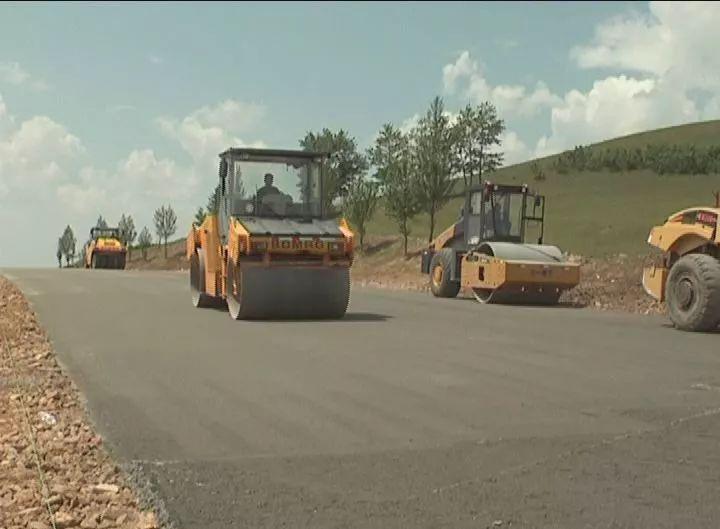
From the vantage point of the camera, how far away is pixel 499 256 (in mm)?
20984

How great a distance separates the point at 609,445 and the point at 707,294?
8653mm

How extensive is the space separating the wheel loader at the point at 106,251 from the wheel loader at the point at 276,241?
3597 cm

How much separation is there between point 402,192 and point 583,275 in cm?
1538

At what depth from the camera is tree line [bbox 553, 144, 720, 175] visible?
64812 millimetres

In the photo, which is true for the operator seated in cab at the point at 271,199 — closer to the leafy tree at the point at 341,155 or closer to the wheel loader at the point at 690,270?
the wheel loader at the point at 690,270

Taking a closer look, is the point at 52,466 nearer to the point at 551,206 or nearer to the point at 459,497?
the point at 459,497

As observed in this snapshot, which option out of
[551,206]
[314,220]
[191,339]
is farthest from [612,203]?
[191,339]

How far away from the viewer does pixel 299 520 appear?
4.59 metres

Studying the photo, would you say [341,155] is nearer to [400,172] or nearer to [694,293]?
[400,172]

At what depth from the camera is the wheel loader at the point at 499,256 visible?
67.9 ft

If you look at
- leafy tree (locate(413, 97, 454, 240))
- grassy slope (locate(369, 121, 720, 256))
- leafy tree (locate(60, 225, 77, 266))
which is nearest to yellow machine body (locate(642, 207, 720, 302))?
grassy slope (locate(369, 121, 720, 256))

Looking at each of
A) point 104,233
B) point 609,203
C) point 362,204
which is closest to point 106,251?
point 104,233

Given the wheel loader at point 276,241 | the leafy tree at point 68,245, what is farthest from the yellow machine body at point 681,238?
the leafy tree at point 68,245

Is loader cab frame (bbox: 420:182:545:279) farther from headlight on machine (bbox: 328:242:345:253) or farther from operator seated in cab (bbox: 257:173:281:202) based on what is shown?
headlight on machine (bbox: 328:242:345:253)
